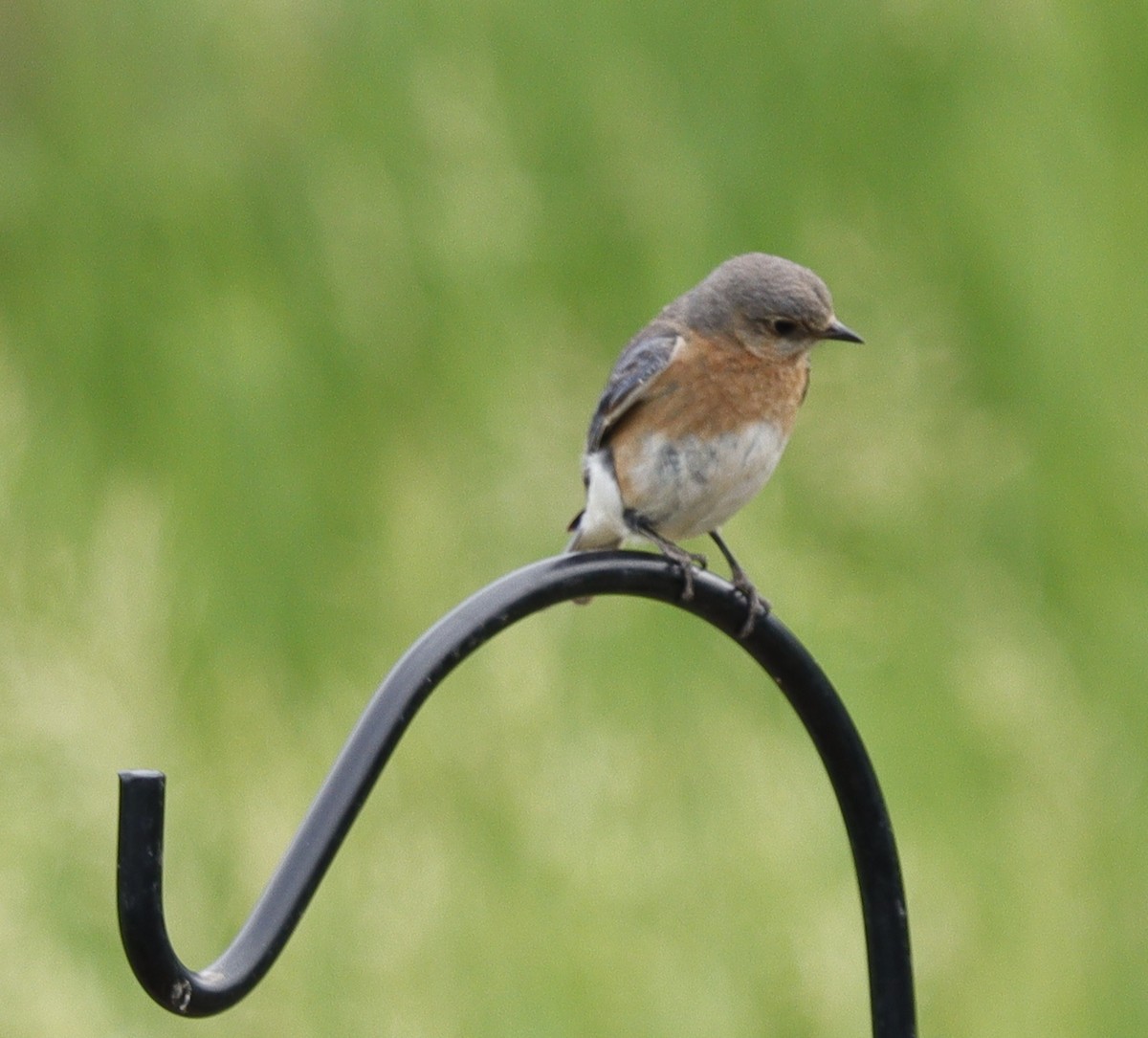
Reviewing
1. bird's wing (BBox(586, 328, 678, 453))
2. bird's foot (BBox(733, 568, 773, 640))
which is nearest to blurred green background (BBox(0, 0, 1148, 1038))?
bird's wing (BBox(586, 328, 678, 453))

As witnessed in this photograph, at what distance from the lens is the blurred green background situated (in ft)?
12.9

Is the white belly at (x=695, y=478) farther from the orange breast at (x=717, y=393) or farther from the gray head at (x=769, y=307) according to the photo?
the gray head at (x=769, y=307)

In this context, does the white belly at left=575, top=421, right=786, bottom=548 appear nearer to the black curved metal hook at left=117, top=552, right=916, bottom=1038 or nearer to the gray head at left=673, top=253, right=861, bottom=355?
the gray head at left=673, top=253, right=861, bottom=355

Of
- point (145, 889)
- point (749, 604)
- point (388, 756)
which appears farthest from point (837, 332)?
point (145, 889)

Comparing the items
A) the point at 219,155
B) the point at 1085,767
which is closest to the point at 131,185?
the point at 219,155

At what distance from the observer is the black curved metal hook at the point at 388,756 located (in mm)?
1839

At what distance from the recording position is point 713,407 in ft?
11.2

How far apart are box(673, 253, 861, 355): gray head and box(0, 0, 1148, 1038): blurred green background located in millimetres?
794

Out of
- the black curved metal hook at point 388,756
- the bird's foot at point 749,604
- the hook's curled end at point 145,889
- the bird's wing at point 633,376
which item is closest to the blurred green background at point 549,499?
the bird's wing at point 633,376

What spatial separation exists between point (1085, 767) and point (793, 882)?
744 mm

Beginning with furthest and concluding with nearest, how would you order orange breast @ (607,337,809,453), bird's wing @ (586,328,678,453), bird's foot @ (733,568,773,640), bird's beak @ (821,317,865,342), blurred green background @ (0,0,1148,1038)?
blurred green background @ (0,0,1148,1038) → bird's wing @ (586,328,678,453) → orange breast @ (607,337,809,453) → bird's beak @ (821,317,865,342) → bird's foot @ (733,568,773,640)

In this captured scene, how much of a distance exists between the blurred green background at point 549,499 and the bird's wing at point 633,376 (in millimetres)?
598

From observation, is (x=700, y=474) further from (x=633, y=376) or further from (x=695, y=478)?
(x=633, y=376)

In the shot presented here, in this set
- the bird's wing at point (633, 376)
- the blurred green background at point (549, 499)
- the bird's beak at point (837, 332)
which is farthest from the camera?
the blurred green background at point (549, 499)
